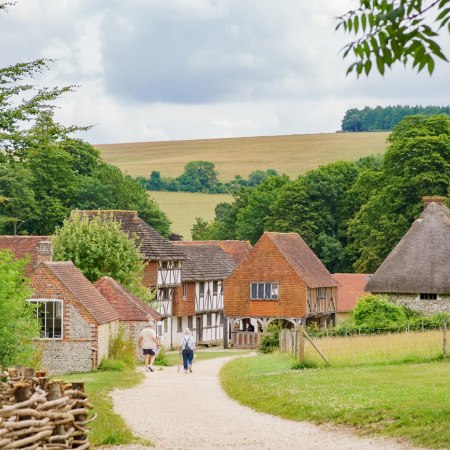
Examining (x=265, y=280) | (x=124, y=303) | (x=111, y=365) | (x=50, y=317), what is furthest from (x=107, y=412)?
(x=265, y=280)

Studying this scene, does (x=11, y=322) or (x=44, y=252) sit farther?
(x=44, y=252)

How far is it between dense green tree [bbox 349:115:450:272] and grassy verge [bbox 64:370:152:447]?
43306mm

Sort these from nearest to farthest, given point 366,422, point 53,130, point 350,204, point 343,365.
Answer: point 366,422, point 53,130, point 343,365, point 350,204

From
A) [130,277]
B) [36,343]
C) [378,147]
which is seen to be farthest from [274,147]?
[36,343]

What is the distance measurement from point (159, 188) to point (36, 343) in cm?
11304

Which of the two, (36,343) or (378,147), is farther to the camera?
(378,147)

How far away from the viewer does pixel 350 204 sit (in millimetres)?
93188

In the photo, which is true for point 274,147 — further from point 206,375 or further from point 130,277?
point 206,375

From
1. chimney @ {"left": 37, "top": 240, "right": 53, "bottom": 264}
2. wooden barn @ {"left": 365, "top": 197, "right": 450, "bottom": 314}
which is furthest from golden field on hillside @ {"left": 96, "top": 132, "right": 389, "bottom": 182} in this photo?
chimney @ {"left": 37, "top": 240, "right": 53, "bottom": 264}

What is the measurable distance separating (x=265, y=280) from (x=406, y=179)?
12.3m

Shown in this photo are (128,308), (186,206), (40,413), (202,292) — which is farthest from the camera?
(186,206)

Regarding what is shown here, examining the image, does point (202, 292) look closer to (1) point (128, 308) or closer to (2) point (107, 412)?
(1) point (128, 308)

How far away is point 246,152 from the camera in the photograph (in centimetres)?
16638

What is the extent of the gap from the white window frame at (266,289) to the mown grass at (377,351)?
110ft
